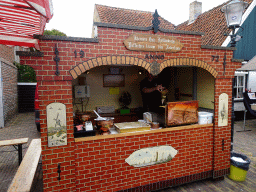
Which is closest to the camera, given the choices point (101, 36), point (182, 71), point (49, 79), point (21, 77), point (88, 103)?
point (49, 79)

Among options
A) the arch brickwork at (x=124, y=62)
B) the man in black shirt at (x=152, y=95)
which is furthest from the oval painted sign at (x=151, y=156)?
the arch brickwork at (x=124, y=62)

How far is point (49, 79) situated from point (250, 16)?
1132cm

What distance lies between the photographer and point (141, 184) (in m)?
3.38

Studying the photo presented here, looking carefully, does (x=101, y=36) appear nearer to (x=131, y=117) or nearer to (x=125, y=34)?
(x=125, y=34)

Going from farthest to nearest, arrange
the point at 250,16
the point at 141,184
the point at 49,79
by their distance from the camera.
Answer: the point at 250,16
the point at 141,184
the point at 49,79

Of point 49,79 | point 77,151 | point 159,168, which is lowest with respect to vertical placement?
point 159,168

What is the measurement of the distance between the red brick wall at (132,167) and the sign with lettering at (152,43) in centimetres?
168

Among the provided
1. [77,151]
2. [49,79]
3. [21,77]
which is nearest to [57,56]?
[49,79]

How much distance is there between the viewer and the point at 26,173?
3170 mm

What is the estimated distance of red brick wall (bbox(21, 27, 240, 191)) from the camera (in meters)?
2.71

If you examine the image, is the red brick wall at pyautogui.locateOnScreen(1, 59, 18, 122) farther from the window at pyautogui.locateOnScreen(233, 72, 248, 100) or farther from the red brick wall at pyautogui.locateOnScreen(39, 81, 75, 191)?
the window at pyautogui.locateOnScreen(233, 72, 248, 100)

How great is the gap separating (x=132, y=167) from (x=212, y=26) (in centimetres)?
1064

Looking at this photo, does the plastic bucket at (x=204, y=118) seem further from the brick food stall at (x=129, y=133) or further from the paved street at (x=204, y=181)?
the paved street at (x=204, y=181)

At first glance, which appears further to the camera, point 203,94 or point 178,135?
point 203,94
